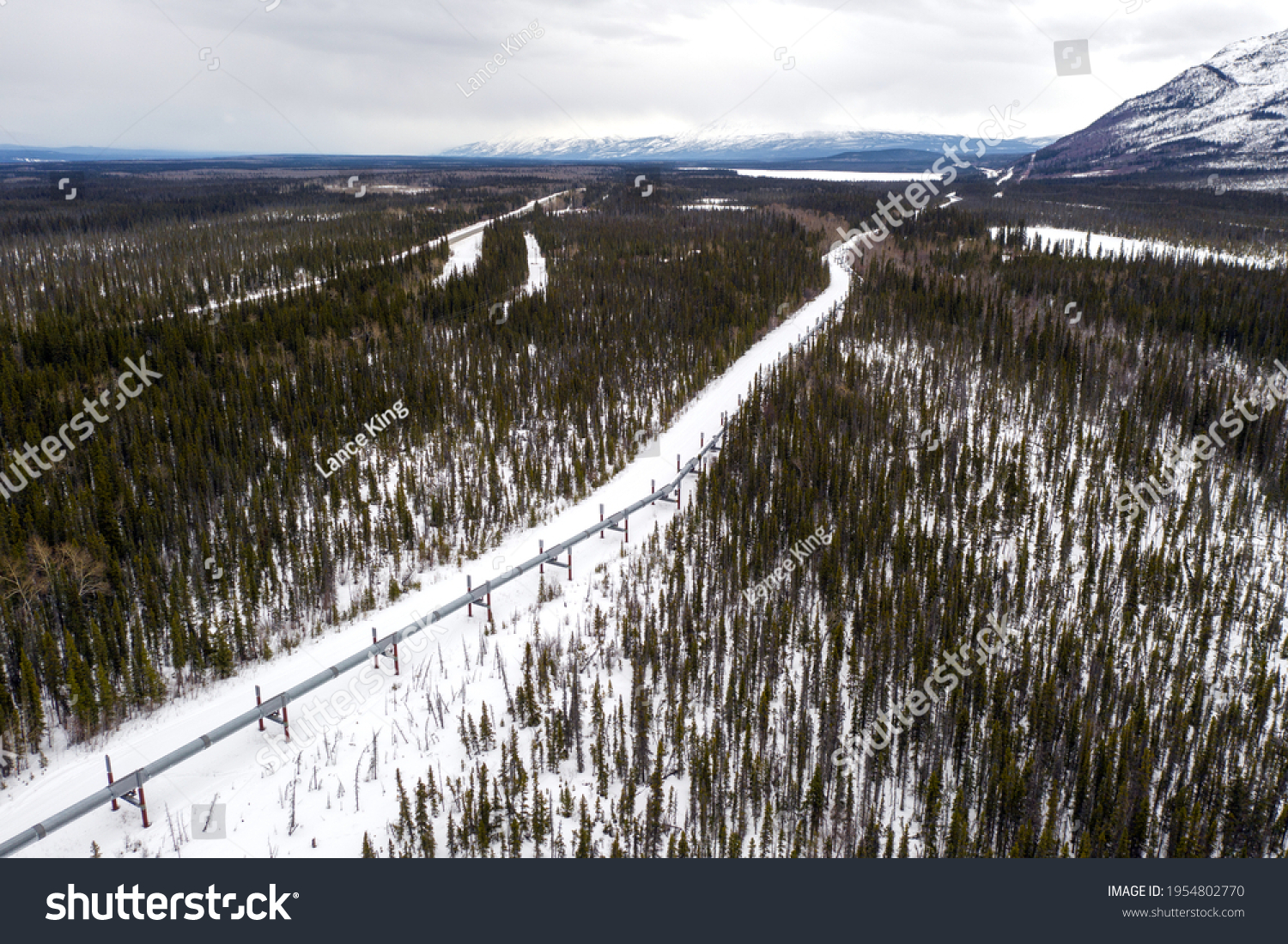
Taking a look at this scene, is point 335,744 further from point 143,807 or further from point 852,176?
point 852,176

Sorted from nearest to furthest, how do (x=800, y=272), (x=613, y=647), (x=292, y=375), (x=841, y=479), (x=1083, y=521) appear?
(x=613, y=647) < (x=1083, y=521) < (x=841, y=479) < (x=292, y=375) < (x=800, y=272)

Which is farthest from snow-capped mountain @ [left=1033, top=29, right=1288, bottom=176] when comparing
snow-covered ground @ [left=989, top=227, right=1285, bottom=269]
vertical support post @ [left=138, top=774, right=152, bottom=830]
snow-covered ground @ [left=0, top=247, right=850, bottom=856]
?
vertical support post @ [left=138, top=774, right=152, bottom=830]

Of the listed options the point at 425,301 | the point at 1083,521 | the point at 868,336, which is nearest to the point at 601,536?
the point at 1083,521

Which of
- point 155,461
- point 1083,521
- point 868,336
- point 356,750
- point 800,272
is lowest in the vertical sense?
point 356,750

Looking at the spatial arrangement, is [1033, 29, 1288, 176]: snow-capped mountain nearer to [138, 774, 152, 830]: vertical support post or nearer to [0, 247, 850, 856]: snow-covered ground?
[0, 247, 850, 856]: snow-covered ground

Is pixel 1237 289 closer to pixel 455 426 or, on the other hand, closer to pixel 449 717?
pixel 455 426

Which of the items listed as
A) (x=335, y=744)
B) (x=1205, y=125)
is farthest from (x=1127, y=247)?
(x=1205, y=125)

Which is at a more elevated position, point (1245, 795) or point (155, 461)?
point (155, 461)
